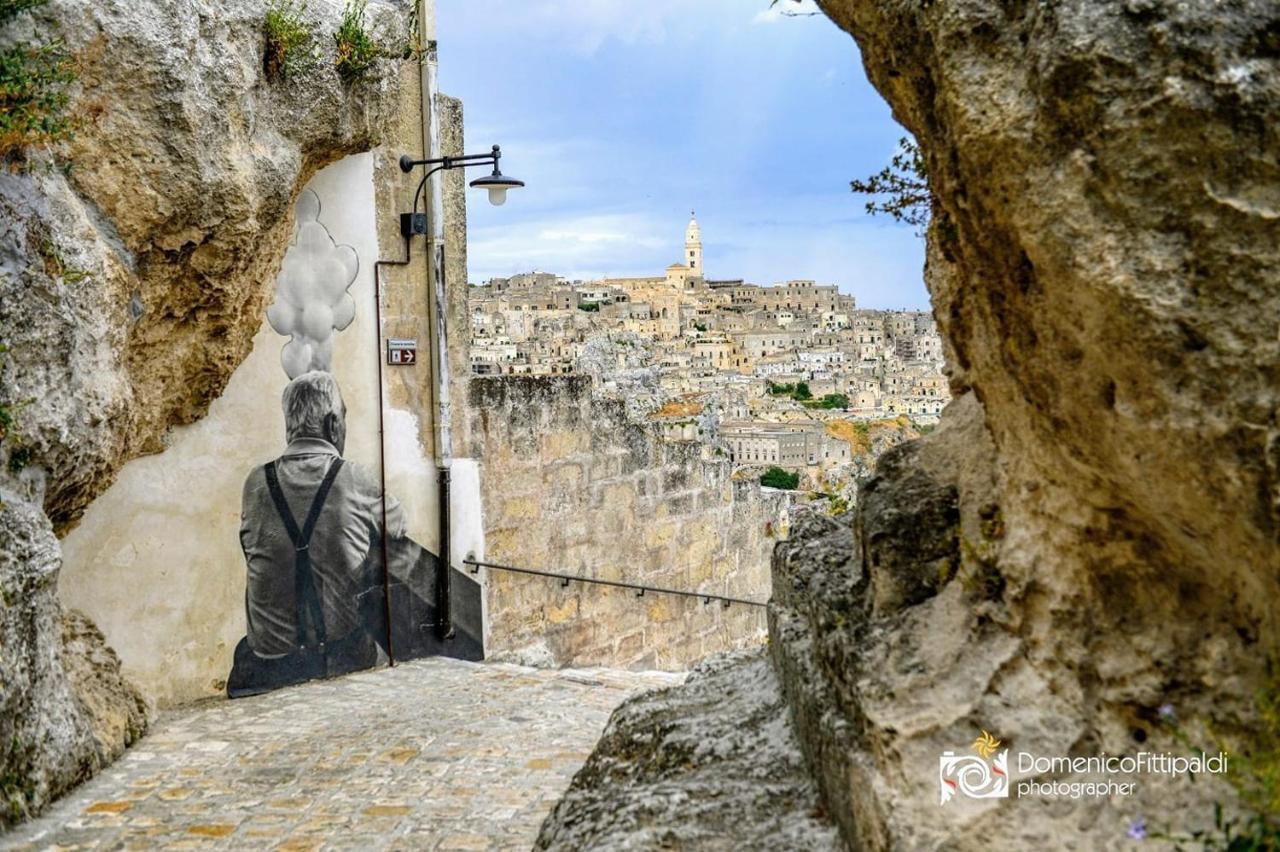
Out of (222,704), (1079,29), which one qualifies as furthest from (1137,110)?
(222,704)

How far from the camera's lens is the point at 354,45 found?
736 cm

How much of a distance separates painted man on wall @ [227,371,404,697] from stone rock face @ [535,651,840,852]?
4.06 metres

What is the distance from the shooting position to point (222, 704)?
23.7 feet

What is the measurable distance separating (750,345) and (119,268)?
116313 mm

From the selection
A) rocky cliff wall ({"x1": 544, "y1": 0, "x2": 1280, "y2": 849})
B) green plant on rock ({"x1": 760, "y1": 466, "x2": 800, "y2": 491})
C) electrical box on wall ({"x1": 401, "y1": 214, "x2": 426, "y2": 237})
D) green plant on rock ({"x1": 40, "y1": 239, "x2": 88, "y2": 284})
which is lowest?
green plant on rock ({"x1": 760, "y1": 466, "x2": 800, "y2": 491})

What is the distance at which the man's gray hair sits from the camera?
7645 millimetres

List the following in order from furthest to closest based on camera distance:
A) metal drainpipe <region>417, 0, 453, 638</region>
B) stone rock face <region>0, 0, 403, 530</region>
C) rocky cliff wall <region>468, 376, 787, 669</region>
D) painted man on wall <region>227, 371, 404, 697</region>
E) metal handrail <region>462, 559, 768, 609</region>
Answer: rocky cliff wall <region>468, 376, 787, 669</region>
metal handrail <region>462, 559, 768, 609</region>
metal drainpipe <region>417, 0, 453, 638</region>
painted man on wall <region>227, 371, 404, 697</region>
stone rock face <region>0, 0, 403, 530</region>

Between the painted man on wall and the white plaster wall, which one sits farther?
the painted man on wall

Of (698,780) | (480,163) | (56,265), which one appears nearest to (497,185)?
(480,163)

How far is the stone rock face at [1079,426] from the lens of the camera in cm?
196

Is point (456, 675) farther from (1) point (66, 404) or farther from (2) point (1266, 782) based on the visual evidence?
(2) point (1266, 782)

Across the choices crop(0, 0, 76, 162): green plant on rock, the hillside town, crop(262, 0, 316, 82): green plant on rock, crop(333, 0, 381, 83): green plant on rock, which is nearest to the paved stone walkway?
crop(0, 0, 76, 162): green plant on rock

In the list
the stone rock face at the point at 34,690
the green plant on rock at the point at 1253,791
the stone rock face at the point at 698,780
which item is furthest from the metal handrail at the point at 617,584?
the green plant on rock at the point at 1253,791

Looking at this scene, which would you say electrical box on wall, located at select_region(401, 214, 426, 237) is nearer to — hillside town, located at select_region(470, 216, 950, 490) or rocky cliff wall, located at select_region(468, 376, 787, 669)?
rocky cliff wall, located at select_region(468, 376, 787, 669)
